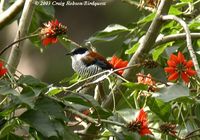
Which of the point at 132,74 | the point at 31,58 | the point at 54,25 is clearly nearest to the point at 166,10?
the point at 132,74

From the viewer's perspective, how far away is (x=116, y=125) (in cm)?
211

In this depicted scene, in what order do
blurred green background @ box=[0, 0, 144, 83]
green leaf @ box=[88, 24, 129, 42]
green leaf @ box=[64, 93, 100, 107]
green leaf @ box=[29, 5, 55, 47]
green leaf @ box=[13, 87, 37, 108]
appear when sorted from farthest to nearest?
blurred green background @ box=[0, 0, 144, 83] → green leaf @ box=[29, 5, 55, 47] → green leaf @ box=[88, 24, 129, 42] → green leaf @ box=[64, 93, 100, 107] → green leaf @ box=[13, 87, 37, 108]

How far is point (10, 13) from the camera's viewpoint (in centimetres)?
288

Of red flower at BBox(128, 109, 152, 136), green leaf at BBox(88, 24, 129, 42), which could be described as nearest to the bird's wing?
green leaf at BBox(88, 24, 129, 42)

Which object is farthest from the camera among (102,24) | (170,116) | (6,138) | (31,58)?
(102,24)

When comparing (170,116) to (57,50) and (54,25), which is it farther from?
(57,50)

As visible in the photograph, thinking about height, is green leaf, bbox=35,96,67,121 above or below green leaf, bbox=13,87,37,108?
below

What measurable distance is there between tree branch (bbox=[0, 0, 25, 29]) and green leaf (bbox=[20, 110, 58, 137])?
37.0 inches

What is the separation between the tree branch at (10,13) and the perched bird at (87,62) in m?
0.40

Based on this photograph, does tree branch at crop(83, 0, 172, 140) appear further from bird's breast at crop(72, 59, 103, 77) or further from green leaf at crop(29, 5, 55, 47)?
green leaf at crop(29, 5, 55, 47)

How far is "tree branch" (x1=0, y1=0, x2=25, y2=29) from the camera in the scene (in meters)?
2.85

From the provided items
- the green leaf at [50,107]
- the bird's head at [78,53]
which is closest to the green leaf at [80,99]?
the green leaf at [50,107]

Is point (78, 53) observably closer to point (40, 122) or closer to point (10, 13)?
point (10, 13)

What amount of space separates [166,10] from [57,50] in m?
5.55
